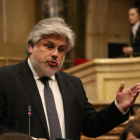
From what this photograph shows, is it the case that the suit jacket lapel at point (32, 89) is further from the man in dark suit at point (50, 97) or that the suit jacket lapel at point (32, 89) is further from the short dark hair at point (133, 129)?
the short dark hair at point (133, 129)

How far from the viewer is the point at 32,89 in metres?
2.16

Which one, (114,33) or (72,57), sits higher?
(114,33)

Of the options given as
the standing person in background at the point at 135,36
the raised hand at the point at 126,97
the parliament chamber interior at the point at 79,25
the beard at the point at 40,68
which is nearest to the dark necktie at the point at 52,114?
the beard at the point at 40,68

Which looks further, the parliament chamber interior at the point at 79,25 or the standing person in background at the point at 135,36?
the parliament chamber interior at the point at 79,25

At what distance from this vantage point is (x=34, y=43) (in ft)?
7.57

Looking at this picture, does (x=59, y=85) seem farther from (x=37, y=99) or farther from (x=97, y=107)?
(x=97, y=107)

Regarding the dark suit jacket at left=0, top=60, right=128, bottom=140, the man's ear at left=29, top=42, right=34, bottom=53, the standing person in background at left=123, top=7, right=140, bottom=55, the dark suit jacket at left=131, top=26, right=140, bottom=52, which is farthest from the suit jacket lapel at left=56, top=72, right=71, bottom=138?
the dark suit jacket at left=131, top=26, right=140, bottom=52

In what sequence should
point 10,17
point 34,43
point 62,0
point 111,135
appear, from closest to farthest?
point 34,43 → point 111,135 → point 10,17 → point 62,0

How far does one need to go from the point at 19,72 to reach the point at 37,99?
0.26 metres

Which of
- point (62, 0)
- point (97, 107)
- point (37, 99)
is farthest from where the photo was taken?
point (62, 0)

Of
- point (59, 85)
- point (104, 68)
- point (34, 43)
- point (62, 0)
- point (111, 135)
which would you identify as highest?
point (62, 0)

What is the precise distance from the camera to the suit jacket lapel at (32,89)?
209cm

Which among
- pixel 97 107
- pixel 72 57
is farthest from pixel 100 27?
pixel 97 107

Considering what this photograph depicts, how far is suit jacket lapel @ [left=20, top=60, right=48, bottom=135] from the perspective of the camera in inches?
82.1
